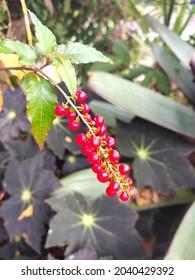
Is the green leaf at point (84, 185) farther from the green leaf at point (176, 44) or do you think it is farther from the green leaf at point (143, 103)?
the green leaf at point (176, 44)

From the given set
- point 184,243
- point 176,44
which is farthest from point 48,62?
point 176,44

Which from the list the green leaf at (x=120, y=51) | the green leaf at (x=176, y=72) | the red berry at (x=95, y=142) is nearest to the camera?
the red berry at (x=95, y=142)

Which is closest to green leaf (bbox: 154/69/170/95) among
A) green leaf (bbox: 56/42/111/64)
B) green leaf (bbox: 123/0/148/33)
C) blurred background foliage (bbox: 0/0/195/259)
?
blurred background foliage (bbox: 0/0/195/259)

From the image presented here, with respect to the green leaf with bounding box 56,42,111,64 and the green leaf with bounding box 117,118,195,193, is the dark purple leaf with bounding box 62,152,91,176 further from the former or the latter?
the green leaf with bounding box 56,42,111,64

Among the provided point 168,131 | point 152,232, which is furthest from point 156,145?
point 152,232

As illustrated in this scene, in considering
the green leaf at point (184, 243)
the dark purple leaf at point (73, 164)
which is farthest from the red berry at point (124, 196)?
the dark purple leaf at point (73, 164)
